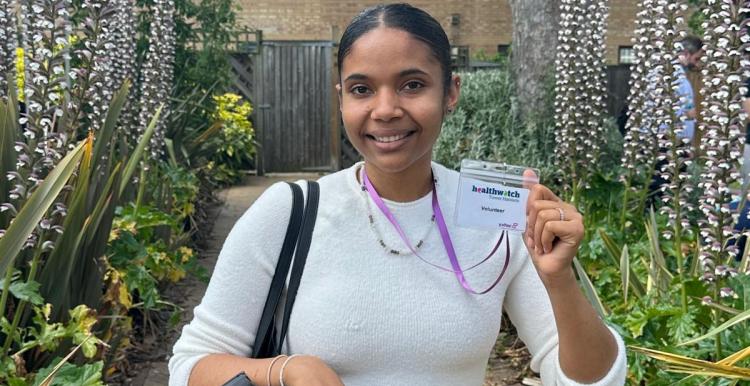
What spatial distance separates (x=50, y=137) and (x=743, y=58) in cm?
299

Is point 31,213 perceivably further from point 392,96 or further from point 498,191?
point 498,191

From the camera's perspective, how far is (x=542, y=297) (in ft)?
6.48

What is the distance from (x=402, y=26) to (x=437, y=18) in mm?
17876

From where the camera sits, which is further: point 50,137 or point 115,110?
point 115,110

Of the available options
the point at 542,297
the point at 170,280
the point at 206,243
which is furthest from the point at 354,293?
the point at 206,243

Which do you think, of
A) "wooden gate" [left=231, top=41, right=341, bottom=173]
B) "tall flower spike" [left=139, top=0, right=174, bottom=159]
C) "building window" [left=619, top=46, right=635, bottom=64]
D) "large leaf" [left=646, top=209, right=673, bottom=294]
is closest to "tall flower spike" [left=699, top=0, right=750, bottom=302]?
"large leaf" [left=646, top=209, right=673, bottom=294]

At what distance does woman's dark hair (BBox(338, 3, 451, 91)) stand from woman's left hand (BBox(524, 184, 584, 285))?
0.44m

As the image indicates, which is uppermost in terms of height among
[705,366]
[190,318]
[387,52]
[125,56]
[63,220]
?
[125,56]

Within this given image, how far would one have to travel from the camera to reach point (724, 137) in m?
3.62

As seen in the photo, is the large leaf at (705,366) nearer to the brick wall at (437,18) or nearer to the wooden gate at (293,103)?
the wooden gate at (293,103)

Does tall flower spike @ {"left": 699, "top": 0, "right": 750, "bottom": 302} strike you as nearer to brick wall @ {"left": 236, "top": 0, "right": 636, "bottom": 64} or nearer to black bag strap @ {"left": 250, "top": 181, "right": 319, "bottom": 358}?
black bag strap @ {"left": 250, "top": 181, "right": 319, "bottom": 358}

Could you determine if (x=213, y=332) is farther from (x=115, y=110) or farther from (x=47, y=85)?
(x=115, y=110)

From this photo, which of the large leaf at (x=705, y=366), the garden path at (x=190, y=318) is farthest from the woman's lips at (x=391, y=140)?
the garden path at (x=190, y=318)

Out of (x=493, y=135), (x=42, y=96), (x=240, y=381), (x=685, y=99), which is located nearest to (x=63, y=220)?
(x=42, y=96)
